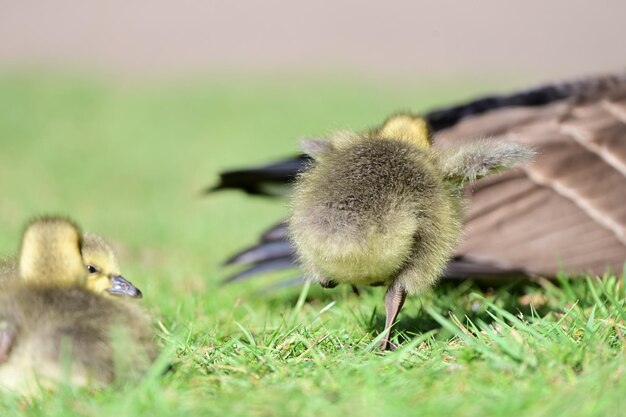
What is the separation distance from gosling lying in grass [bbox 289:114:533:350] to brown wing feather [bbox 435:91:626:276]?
1.40m

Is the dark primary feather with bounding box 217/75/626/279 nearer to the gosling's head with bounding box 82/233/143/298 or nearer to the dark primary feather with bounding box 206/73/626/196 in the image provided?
the dark primary feather with bounding box 206/73/626/196

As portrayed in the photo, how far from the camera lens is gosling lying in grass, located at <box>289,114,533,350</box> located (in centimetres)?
308

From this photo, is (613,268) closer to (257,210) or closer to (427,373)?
(427,373)

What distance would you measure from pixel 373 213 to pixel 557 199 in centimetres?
206

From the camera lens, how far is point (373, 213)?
3.08m

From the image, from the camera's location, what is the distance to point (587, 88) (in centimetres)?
522

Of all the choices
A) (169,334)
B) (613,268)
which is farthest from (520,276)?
(169,334)

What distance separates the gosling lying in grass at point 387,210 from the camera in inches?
121

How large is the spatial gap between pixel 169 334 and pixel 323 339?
545 mm

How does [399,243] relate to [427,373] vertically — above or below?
above

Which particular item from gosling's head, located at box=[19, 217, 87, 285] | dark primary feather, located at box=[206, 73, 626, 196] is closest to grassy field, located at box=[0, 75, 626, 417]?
gosling's head, located at box=[19, 217, 87, 285]

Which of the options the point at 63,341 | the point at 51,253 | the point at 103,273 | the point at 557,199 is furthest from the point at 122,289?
the point at 557,199

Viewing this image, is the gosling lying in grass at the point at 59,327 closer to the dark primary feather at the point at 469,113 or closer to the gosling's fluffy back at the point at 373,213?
the gosling's fluffy back at the point at 373,213

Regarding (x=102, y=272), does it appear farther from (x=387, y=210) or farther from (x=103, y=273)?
(x=387, y=210)
